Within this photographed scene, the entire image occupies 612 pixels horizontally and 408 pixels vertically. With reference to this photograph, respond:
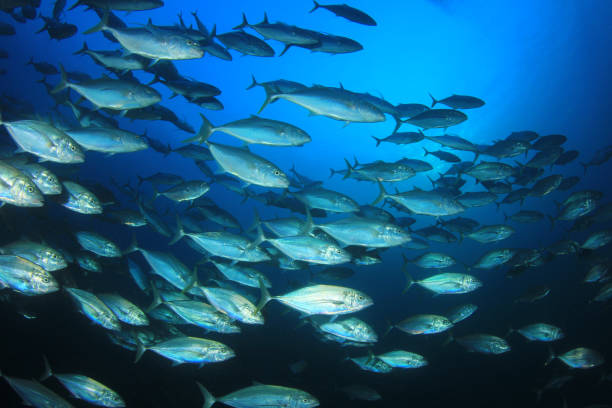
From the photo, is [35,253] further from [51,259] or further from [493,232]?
[493,232]

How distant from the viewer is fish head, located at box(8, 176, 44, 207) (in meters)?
2.94

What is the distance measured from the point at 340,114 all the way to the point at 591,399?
12739 mm

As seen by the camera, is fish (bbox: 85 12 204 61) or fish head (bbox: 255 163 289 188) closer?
fish (bbox: 85 12 204 61)

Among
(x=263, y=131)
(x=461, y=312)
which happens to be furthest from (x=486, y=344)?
(x=263, y=131)

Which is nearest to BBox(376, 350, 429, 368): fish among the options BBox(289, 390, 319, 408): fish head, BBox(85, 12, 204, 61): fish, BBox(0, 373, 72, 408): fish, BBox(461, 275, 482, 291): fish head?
BBox(461, 275, 482, 291): fish head

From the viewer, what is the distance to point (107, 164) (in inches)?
1420

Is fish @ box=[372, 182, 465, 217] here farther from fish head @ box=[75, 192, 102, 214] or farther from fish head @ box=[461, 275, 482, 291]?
fish head @ box=[75, 192, 102, 214]

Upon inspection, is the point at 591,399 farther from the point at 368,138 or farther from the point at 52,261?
the point at 368,138

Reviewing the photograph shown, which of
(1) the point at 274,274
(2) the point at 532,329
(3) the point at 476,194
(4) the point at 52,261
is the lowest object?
(1) the point at 274,274

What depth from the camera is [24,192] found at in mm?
2961

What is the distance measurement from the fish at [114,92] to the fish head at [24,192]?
1.37 m

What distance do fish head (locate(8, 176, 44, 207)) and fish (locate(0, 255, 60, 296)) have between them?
0.77 metres

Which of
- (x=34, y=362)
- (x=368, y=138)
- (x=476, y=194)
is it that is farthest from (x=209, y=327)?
(x=368, y=138)

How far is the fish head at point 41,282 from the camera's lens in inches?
128
